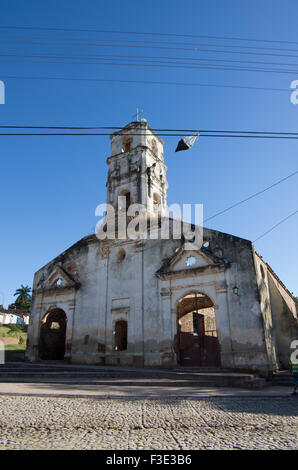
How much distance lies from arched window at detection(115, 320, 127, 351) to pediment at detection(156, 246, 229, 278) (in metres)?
3.98

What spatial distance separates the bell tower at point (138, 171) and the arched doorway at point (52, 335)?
8928 mm

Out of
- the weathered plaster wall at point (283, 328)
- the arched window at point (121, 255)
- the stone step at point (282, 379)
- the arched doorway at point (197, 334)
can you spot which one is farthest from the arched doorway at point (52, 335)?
the stone step at point (282, 379)

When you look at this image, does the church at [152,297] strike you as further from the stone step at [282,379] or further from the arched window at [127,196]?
the stone step at [282,379]

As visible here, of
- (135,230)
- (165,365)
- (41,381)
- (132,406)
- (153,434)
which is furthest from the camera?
(135,230)

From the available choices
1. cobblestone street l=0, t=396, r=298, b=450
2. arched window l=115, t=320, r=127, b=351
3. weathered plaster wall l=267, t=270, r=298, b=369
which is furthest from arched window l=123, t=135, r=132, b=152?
cobblestone street l=0, t=396, r=298, b=450

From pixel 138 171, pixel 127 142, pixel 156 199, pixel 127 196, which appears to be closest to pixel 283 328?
pixel 156 199

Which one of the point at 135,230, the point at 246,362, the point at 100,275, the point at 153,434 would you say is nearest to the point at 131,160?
the point at 135,230

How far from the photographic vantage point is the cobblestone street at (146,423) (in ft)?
14.2

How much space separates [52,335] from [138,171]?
42.2ft

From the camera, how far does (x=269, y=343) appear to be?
14.1 metres

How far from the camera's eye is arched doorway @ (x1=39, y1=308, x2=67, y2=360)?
2111 centimetres

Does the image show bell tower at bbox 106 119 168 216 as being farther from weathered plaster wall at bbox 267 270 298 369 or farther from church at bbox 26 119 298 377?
weathered plaster wall at bbox 267 270 298 369

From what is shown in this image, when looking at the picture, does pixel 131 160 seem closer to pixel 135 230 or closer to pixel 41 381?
pixel 135 230

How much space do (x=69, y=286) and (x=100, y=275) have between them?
2.38 m
